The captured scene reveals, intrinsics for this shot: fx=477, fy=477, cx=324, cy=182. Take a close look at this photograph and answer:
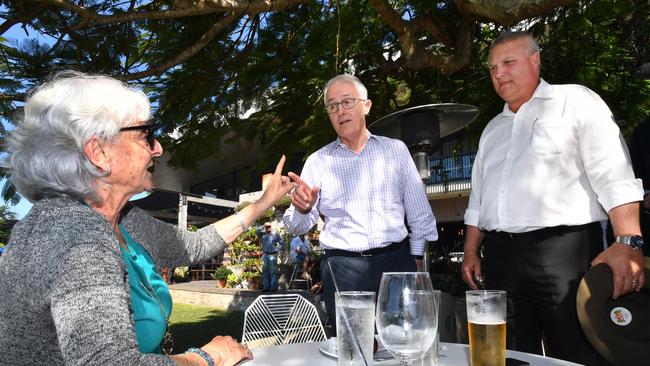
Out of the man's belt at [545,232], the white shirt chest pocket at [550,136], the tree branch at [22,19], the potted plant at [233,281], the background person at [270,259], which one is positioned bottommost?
the potted plant at [233,281]

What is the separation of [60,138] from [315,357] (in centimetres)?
91

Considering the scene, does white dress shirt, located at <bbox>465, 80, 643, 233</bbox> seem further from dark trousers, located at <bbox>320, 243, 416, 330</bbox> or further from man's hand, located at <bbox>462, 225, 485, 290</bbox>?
dark trousers, located at <bbox>320, 243, 416, 330</bbox>

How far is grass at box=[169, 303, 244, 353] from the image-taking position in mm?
6944

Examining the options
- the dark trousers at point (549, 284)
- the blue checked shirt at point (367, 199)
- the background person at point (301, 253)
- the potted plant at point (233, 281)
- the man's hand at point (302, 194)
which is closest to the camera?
the dark trousers at point (549, 284)

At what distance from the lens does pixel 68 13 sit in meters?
3.60

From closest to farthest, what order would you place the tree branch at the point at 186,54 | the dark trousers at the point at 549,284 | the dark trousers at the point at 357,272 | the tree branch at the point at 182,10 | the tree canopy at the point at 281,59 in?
1. the dark trousers at the point at 549,284
2. the dark trousers at the point at 357,272
3. the tree branch at the point at 182,10
4. the tree branch at the point at 186,54
5. the tree canopy at the point at 281,59

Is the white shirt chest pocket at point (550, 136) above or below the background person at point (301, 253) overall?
above

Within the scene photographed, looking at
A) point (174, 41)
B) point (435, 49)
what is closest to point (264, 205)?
point (174, 41)

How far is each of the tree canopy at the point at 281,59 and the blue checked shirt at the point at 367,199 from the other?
4.31 ft

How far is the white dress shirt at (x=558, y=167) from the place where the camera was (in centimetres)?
192

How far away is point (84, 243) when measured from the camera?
101 cm

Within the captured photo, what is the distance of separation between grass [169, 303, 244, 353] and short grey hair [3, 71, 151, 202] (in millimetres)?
5362

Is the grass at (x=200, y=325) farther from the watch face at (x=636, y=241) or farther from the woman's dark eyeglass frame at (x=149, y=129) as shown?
the watch face at (x=636, y=241)

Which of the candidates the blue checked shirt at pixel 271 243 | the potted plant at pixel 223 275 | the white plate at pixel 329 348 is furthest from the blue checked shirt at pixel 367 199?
the potted plant at pixel 223 275
